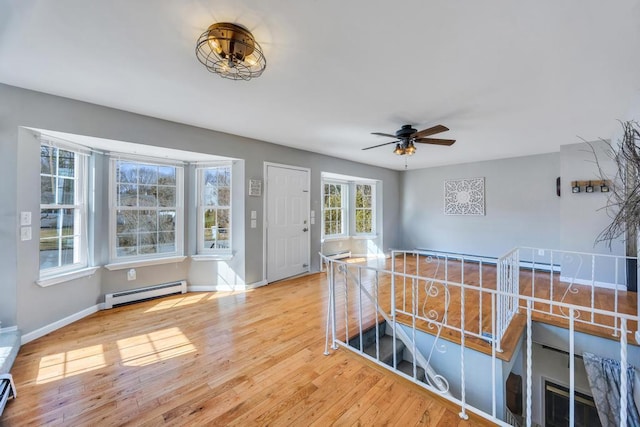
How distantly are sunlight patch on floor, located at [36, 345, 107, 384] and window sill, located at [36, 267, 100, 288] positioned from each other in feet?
2.59

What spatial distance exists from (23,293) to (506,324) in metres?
4.74

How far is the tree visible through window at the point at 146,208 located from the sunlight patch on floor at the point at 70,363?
1452 mm

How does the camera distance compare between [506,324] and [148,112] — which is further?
[148,112]

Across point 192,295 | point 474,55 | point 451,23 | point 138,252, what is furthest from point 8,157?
point 474,55

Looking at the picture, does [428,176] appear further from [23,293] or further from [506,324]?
[23,293]

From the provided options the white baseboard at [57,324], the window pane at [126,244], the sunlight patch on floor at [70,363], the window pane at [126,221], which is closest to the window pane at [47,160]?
the window pane at [126,221]

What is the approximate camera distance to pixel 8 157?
240cm

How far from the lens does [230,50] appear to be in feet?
5.65

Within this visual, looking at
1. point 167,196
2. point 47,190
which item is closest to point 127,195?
point 167,196

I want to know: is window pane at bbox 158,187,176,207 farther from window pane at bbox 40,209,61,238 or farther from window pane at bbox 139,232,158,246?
window pane at bbox 40,209,61,238

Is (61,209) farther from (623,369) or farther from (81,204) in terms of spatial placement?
(623,369)

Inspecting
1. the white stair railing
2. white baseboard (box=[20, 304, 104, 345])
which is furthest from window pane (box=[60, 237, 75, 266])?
the white stair railing

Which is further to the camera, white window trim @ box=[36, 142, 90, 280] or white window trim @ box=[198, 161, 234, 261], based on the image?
white window trim @ box=[198, 161, 234, 261]

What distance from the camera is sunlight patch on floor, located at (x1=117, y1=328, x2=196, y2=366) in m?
2.27
